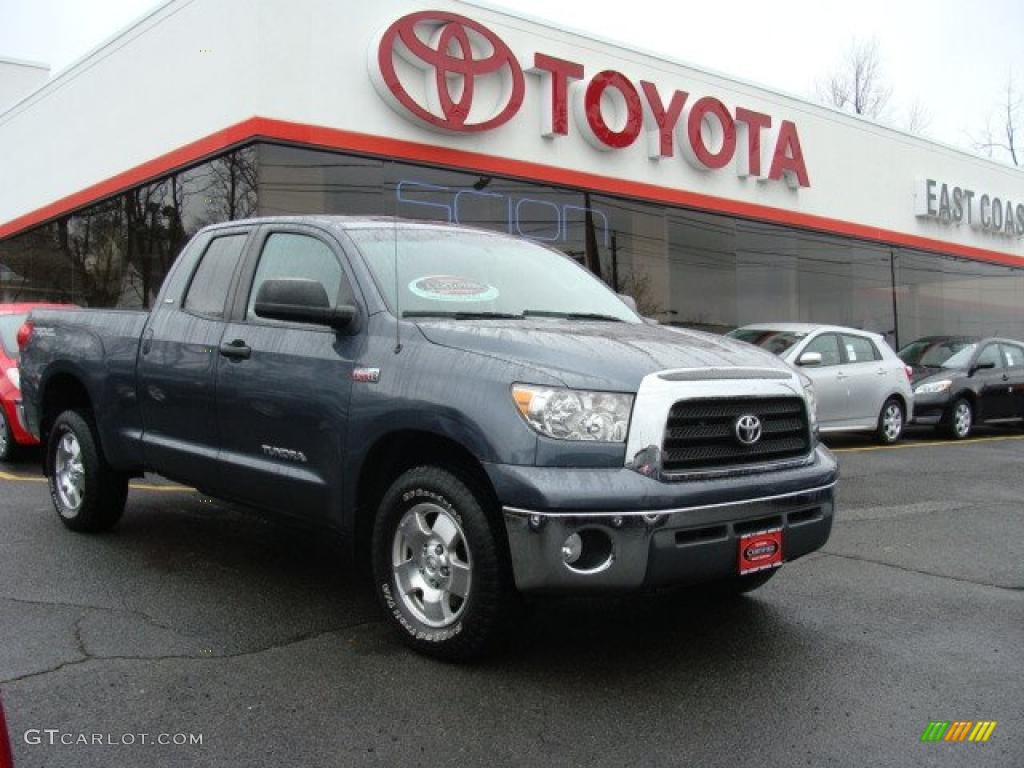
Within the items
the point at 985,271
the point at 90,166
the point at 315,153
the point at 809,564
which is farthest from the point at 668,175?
the point at 985,271

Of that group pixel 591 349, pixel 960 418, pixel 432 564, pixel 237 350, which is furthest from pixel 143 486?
pixel 960 418

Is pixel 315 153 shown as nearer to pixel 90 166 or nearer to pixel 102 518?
pixel 90 166

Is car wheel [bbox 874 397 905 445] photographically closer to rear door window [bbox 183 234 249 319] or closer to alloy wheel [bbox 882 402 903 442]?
alloy wheel [bbox 882 402 903 442]

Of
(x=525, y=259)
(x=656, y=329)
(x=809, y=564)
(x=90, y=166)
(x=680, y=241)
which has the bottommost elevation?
(x=809, y=564)

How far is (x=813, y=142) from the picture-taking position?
1852 cm

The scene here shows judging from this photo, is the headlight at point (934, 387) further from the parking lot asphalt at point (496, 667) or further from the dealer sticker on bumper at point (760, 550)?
the dealer sticker on bumper at point (760, 550)

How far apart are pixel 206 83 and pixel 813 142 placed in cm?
1157

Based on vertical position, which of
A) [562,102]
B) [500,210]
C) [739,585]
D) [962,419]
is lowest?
[739,585]

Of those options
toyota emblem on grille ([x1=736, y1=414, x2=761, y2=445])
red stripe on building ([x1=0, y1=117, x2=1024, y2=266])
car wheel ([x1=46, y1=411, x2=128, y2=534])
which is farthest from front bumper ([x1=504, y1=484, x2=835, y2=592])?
red stripe on building ([x1=0, y1=117, x2=1024, y2=266])

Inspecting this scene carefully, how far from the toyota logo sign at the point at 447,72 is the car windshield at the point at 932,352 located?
7650 mm

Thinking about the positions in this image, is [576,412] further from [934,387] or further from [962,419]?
[962,419]

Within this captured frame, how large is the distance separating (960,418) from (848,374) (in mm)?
3184

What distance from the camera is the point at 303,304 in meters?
4.28

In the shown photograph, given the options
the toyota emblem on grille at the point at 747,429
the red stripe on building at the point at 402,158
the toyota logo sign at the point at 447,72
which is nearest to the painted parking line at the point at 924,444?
the red stripe on building at the point at 402,158
